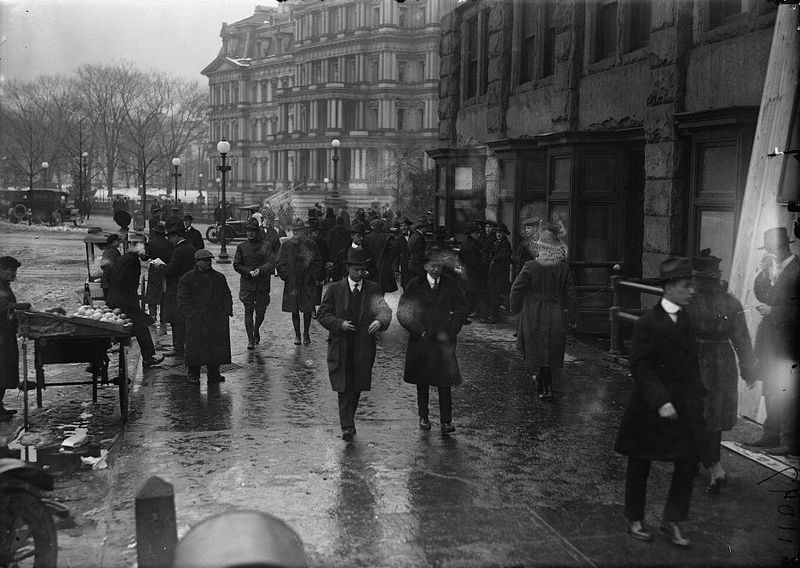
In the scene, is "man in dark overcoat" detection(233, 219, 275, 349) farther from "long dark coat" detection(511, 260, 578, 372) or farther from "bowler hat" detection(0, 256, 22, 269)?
"long dark coat" detection(511, 260, 578, 372)

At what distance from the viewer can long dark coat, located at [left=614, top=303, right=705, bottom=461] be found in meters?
6.23

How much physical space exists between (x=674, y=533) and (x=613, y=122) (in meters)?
10.6

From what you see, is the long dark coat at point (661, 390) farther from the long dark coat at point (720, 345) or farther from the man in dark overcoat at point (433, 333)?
the man in dark overcoat at point (433, 333)

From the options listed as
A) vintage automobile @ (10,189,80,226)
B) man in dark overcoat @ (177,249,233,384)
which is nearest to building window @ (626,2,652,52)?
man in dark overcoat @ (177,249,233,384)

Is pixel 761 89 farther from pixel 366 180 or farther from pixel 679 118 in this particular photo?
pixel 366 180

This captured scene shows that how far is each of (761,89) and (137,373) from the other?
855 centimetres

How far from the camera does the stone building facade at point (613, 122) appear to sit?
12.2m

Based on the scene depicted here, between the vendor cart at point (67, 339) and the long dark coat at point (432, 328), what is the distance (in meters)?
2.79

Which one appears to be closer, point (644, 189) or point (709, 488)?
point (709, 488)

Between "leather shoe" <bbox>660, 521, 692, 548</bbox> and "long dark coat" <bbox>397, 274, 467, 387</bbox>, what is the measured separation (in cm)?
311

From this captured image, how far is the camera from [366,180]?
3265 inches

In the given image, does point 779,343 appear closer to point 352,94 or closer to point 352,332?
point 352,332

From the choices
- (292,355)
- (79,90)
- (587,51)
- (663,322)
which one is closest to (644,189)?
(587,51)

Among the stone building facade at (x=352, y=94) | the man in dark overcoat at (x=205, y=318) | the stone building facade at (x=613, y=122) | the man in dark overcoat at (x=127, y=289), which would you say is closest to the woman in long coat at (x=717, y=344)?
the stone building facade at (x=613, y=122)
